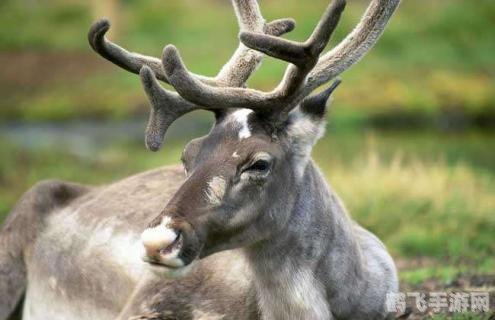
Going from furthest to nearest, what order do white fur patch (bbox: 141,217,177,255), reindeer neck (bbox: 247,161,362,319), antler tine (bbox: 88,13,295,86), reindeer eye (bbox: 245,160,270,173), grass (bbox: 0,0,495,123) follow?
grass (bbox: 0,0,495,123) → antler tine (bbox: 88,13,295,86) → reindeer neck (bbox: 247,161,362,319) → reindeer eye (bbox: 245,160,270,173) → white fur patch (bbox: 141,217,177,255)

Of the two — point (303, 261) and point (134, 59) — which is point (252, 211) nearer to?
point (303, 261)

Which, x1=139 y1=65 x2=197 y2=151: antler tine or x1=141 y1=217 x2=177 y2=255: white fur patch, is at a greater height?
x1=139 y1=65 x2=197 y2=151: antler tine

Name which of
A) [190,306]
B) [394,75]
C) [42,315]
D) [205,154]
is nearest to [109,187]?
[42,315]

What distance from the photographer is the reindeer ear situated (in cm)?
677

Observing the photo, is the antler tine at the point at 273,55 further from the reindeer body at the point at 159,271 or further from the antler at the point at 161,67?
the reindeer body at the point at 159,271

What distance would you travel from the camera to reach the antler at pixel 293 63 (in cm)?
627

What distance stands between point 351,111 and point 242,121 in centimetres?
2035

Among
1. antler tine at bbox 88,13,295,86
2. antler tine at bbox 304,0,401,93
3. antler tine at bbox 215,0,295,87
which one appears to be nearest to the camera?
antler tine at bbox 304,0,401,93

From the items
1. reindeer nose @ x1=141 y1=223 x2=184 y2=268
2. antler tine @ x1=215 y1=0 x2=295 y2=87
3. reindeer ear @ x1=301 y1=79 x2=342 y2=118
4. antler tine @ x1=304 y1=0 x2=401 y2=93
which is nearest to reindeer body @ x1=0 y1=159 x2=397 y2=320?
reindeer nose @ x1=141 y1=223 x2=184 y2=268


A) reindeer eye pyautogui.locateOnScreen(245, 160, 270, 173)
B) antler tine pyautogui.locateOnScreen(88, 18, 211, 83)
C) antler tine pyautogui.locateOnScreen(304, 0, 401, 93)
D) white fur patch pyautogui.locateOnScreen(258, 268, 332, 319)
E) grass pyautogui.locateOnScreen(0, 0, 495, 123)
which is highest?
antler tine pyautogui.locateOnScreen(304, 0, 401, 93)

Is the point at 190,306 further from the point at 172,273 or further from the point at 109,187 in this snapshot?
the point at 109,187

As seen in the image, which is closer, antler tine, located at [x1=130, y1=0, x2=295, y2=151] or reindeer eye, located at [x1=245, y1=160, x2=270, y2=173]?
reindeer eye, located at [x1=245, y1=160, x2=270, y2=173]

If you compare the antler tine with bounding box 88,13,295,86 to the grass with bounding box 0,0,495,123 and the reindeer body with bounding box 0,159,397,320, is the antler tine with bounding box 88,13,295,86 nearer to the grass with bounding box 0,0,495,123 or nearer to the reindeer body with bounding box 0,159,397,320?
the reindeer body with bounding box 0,159,397,320

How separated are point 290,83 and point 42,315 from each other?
11.6ft
